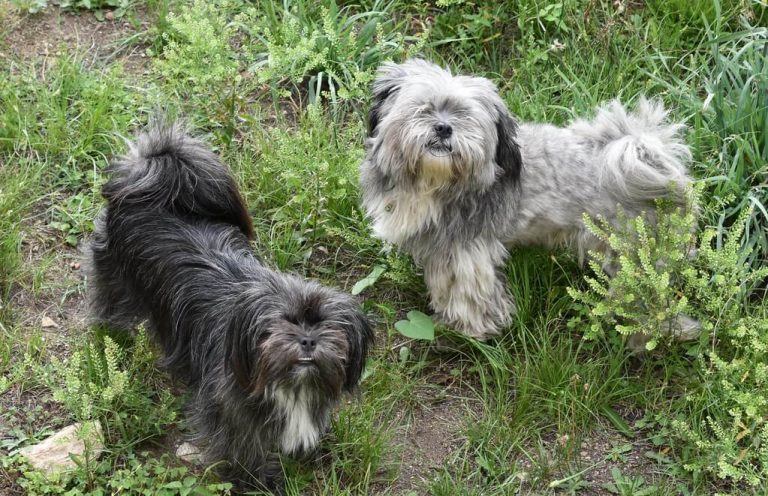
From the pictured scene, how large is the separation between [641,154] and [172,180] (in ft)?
6.64

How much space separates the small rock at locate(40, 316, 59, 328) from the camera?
4.89m

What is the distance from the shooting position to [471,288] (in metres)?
4.59

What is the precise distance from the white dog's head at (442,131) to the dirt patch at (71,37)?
2.42m

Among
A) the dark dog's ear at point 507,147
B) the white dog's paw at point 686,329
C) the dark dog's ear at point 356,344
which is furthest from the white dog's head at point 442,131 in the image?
the white dog's paw at point 686,329

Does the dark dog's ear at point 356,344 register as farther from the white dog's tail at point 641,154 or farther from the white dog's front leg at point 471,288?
the white dog's tail at point 641,154

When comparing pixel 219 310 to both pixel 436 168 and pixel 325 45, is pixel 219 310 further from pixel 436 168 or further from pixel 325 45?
pixel 325 45

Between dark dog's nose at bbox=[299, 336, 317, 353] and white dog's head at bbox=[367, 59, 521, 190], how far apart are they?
108 cm

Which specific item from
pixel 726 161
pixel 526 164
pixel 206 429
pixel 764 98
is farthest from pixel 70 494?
pixel 764 98

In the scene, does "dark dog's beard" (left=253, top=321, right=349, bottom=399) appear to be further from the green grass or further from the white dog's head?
the white dog's head

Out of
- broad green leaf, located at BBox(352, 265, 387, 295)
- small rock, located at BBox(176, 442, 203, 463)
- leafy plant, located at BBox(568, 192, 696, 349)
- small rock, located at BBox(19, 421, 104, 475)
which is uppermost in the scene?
leafy plant, located at BBox(568, 192, 696, 349)

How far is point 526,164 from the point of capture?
462cm

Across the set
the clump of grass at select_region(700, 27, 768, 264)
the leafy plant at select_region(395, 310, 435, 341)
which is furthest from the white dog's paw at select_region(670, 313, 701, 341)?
the leafy plant at select_region(395, 310, 435, 341)

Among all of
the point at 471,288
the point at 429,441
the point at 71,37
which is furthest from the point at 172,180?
the point at 71,37

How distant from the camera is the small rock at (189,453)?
4277 mm
